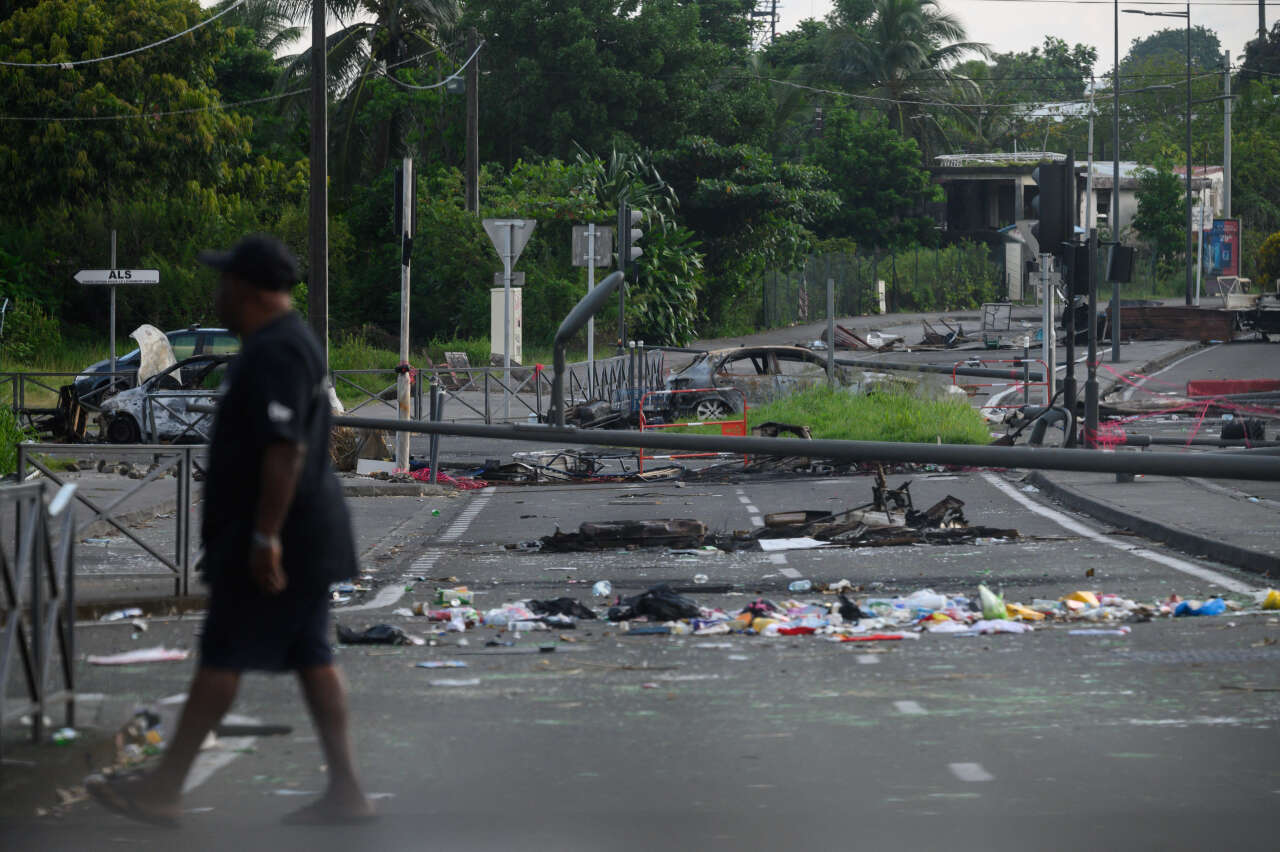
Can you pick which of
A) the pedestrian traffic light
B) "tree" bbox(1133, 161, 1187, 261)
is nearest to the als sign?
the pedestrian traffic light

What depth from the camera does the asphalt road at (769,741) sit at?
4641 mm

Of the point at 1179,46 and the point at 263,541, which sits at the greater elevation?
the point at 1179,46

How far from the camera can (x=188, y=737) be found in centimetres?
446

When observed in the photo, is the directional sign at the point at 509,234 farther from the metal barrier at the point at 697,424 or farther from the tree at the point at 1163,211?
the tree at the point at 1163,211

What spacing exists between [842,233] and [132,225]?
110 feet

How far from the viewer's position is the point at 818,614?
8.83 metres

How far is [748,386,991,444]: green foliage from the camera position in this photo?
20391 millimetres

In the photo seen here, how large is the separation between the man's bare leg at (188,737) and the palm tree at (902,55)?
A: 6627 centimetres

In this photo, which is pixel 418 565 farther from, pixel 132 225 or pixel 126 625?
pixel 132 225

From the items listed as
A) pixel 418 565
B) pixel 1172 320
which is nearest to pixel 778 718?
pixel 418 565

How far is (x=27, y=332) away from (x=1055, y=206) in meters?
26.7

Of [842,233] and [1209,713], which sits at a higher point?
[842,233]

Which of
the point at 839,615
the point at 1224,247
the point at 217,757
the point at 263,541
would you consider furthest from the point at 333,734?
the point at 1224,247

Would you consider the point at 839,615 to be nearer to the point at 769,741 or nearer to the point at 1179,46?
the point at 769,741
